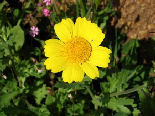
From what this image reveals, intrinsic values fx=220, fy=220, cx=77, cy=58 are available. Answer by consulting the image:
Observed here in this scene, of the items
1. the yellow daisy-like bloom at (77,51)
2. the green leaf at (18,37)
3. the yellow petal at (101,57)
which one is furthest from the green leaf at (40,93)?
the yellow petal at (101,57)

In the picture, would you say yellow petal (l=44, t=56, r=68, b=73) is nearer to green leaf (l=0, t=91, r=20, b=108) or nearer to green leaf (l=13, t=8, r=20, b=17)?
green leaf (l=0, t=91, r=20, b=108)

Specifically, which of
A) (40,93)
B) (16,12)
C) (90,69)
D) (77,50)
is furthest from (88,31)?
(16,12)

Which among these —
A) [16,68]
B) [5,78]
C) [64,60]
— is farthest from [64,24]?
[5,78]

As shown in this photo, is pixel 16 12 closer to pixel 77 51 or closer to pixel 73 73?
pixel 77 51

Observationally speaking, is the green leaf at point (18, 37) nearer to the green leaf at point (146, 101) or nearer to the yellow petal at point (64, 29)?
the yellow petal at point (64, 29)

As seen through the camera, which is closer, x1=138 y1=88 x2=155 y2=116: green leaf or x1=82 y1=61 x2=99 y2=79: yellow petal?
x1=82 y1=61 x2=99 y2=79: yellow petal

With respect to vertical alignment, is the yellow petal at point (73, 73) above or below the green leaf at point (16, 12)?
below

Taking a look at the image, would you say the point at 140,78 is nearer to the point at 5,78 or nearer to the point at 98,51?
the point at 98,51

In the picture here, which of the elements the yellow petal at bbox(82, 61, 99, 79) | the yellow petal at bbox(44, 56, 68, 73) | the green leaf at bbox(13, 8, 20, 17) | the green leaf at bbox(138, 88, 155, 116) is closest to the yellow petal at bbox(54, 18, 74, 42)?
the yellow petal at bbox(44, 56, 68, 73)
